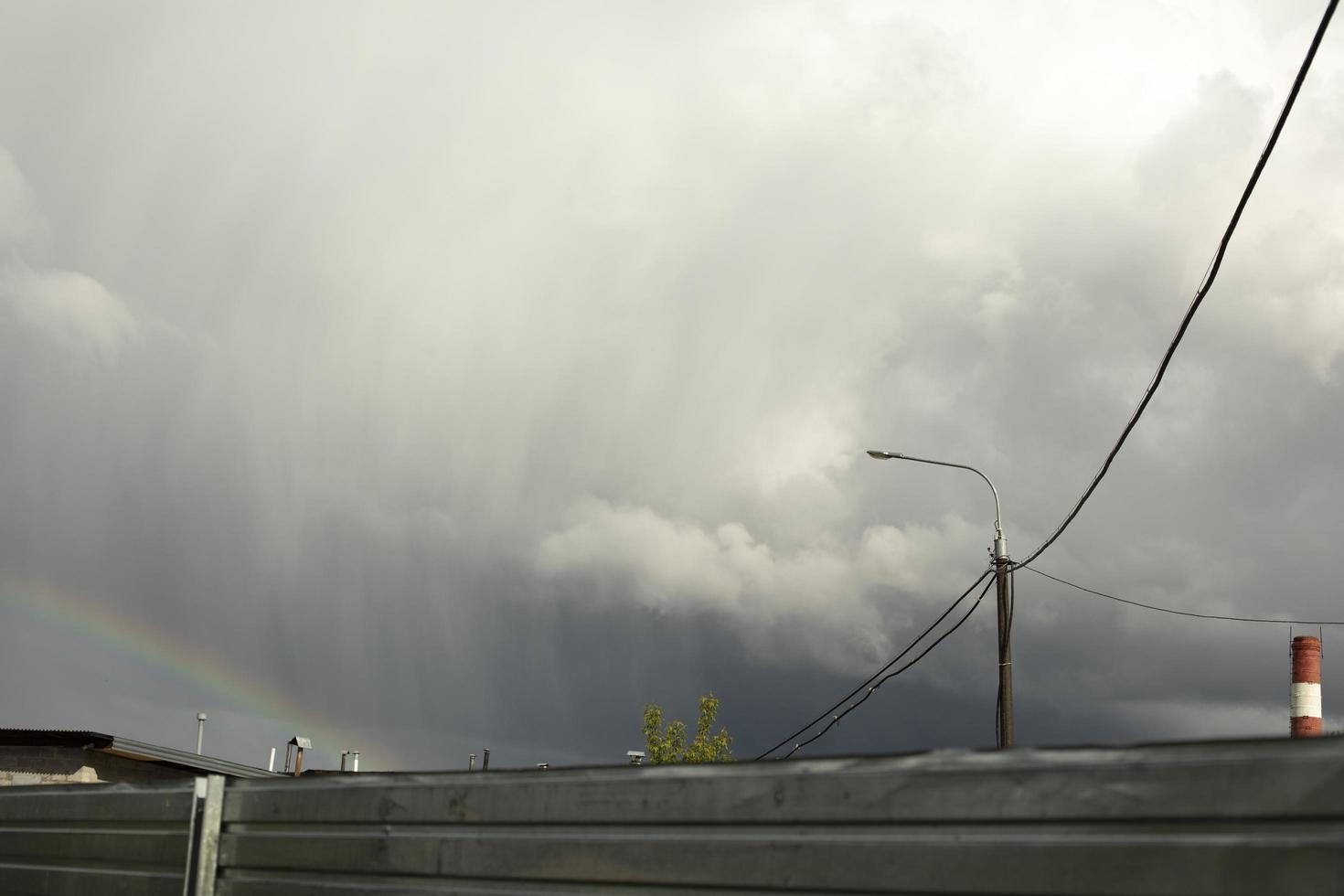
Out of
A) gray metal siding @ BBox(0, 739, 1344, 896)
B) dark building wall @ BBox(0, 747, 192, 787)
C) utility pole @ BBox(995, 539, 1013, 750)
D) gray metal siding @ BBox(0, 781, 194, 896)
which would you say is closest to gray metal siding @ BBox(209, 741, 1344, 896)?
gray metal siding @ BBox(0, 739, 1344, 896)

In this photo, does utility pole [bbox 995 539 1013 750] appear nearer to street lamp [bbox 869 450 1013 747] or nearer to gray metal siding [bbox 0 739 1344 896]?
street lamp [bbox 869 450 1013 747]

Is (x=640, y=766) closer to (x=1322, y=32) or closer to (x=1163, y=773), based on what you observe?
(x=1163, y=773)

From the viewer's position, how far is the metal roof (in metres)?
25.8

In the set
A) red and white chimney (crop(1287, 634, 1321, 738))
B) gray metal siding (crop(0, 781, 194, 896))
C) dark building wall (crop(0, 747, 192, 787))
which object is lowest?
dark building wall (crop(0, 747, 192, 787))

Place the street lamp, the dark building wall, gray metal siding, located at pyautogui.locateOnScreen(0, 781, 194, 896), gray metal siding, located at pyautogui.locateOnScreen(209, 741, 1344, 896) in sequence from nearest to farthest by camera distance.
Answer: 1. gray metal siding, located at pyautogui.locateOnScreen(209, 741, 1344, 896)
2. gray metal siding, located at pyautogui.locateOnScreen(0, 781, 194, 896)
3. the street lamp
4. the dark building wall

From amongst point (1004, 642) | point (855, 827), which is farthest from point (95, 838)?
point (1004, 642)

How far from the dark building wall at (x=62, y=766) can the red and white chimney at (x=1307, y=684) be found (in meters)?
24.4

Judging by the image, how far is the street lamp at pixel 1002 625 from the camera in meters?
22.4

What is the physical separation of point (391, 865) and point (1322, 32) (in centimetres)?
1047

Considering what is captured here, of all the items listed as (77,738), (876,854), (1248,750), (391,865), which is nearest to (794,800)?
(876,854)

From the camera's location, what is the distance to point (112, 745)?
25.8m

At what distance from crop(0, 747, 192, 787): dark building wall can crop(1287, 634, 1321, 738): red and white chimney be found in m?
24.4

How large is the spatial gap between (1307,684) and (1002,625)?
844cm

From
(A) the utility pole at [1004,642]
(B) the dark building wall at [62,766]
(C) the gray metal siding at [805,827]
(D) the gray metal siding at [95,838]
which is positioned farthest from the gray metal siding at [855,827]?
(B) the dark building wall at [62,766]
